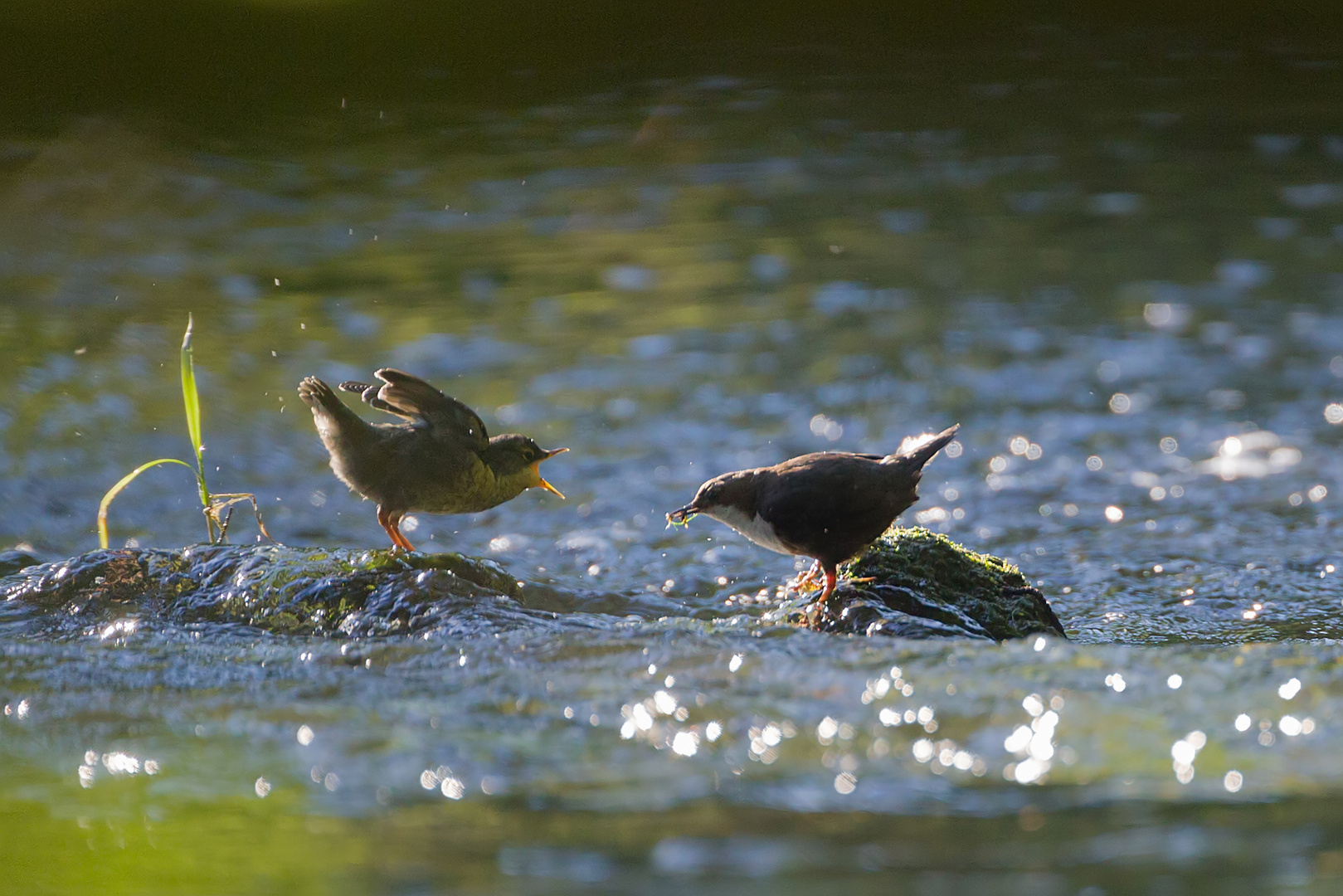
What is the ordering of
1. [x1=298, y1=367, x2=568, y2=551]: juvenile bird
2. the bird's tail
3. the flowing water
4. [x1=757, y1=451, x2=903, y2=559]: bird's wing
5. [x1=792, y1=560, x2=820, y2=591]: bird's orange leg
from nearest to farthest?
1. the flowing water
2. [x1=757, y1=451, x2=903, y2=559]: bird's wing
3. the bird's tail
4. [x1=298, y1=367, x2=568, y2=551]: juvenile bird
5. [x1=792, y1=560, x2=820, y2=591]: bird's orange leg

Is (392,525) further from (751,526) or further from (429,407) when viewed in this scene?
(751,526)

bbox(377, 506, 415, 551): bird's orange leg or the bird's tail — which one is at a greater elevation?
the bird's tail

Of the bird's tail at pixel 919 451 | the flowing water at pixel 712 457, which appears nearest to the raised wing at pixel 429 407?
the flowing water at pixel 712 457

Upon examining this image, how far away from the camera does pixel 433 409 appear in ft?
15.6

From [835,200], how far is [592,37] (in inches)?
183

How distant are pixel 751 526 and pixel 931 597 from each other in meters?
0.72

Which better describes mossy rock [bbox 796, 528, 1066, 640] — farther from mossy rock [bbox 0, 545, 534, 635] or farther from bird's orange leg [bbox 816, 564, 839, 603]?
mossy rock [bbox 0, 545, 534, 635]

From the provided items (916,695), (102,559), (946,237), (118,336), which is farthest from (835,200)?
(916,695)

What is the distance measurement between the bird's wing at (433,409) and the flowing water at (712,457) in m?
0.74

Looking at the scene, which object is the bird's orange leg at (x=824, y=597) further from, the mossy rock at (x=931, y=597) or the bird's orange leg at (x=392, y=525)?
the bird's orange leg at (x=392, y=525)

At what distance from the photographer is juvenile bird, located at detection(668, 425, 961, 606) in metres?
4.26

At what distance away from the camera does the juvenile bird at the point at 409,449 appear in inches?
182

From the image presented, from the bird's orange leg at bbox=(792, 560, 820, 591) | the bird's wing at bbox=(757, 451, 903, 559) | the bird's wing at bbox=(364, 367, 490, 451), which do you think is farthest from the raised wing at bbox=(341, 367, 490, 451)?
the bird's orange leg at bbox=(792, 560, 820, 591)

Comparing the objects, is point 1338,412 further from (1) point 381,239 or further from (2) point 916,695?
(1) point 381,239
